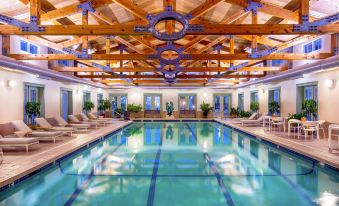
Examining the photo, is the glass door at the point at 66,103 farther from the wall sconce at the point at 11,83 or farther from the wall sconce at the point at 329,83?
the wall sconce at the point at 329,83

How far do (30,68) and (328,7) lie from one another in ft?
31.3

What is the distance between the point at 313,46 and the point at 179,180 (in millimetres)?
8968

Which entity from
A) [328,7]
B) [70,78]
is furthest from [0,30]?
[328,7]

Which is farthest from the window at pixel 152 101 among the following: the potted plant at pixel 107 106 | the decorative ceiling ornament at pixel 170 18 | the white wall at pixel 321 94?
the decorative ceiling ornament at pixel 170 18

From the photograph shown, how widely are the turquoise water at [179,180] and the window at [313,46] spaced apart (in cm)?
490

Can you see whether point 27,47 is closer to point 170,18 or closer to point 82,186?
point 170,18

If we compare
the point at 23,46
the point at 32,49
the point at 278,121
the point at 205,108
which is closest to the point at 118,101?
the point at 205,108

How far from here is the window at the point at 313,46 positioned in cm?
1087

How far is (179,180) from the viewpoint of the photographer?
5.86 m

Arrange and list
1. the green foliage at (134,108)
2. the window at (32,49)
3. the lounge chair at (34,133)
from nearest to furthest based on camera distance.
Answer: the lounge chair at (34,133)
the window at (32,49)
the green foliage at (134,108)

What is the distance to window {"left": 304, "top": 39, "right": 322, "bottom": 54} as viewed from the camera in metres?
10.9

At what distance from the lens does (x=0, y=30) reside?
21.2 feet

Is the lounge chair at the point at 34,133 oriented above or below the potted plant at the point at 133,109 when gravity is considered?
below

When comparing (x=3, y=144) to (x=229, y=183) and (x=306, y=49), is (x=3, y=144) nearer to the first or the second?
(x=229, y=183)
